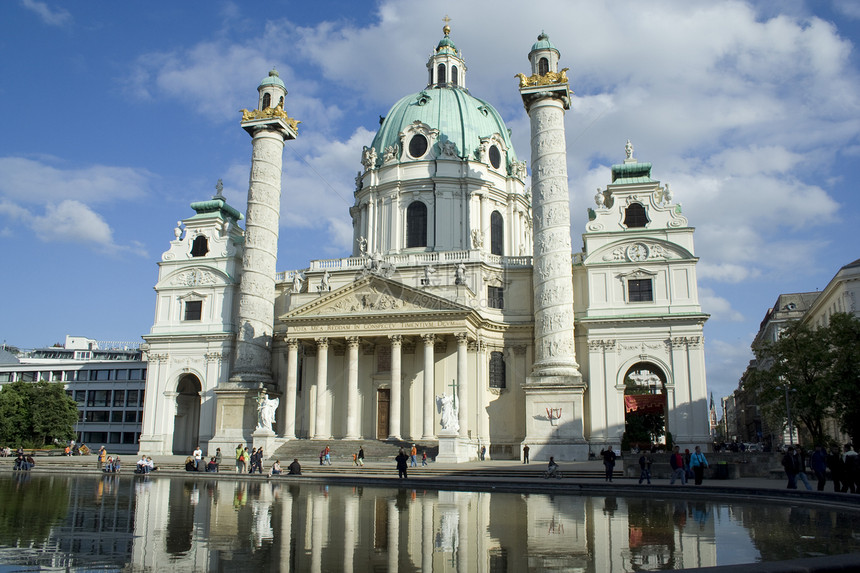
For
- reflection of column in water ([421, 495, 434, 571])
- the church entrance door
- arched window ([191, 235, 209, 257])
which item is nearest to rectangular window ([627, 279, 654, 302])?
the church entrance door

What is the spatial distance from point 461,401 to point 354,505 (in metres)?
22.1

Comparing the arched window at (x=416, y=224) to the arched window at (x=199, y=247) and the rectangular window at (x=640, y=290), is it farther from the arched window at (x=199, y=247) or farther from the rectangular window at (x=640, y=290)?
the rectangular window at (x=640, y=290)

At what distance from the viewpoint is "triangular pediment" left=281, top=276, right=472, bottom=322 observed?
132 feet

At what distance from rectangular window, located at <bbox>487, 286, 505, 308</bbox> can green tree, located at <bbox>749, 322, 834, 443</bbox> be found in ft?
49.5

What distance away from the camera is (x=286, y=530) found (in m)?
12.1

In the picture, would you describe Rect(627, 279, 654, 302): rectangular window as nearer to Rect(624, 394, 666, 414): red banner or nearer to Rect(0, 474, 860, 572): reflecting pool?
Rect(624, 394, 666, 414): red banner

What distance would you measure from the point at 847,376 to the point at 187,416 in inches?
A: 1577

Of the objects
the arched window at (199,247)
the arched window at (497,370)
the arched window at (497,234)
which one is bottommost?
the arched window at (497,370)

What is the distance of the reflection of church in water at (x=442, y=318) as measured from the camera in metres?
39.4

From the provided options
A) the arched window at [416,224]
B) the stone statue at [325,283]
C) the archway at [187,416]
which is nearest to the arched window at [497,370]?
the arched window at [416,224]

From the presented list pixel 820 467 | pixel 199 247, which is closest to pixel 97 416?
pixel 199 247

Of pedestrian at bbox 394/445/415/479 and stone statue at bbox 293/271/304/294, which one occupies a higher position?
stone statue at bbox 293/271/304/294

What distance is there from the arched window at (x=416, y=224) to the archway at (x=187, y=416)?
1762 cm

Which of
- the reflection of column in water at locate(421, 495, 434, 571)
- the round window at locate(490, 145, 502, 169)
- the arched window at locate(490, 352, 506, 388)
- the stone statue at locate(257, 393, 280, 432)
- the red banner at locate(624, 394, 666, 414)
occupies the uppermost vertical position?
the round window at locate(490, 145, 502, 169)
